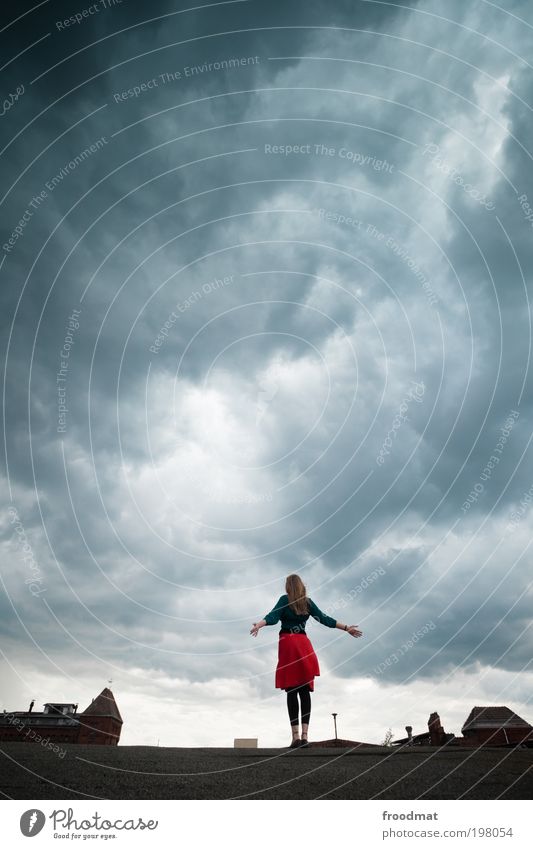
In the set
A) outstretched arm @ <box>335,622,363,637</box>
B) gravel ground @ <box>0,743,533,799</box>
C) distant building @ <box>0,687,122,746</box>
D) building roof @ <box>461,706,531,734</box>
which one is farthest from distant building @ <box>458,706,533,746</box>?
gravel ground @ <box>0,743,533,799</box>

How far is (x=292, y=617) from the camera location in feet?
34.1

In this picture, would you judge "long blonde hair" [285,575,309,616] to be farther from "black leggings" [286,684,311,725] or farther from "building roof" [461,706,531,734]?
"building roof" [461,706,531,734]

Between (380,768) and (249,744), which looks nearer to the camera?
(380,768)

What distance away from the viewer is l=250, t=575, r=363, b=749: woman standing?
31.4ft

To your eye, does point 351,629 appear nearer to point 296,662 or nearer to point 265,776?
point 296,662

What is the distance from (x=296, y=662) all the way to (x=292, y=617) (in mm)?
911

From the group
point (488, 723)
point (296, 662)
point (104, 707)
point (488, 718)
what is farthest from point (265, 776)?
point (104, 707)

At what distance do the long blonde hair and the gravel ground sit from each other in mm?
2983

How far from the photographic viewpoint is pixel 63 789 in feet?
17.1

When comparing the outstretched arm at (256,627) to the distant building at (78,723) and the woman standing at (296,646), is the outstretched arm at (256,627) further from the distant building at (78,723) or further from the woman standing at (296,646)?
the distant building at (78,723)

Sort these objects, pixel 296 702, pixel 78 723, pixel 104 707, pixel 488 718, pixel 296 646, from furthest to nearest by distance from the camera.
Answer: pixel 78 723 → pixel 104 707 → pixel 488 718 → pixel 296 646 → pixel 296 702
